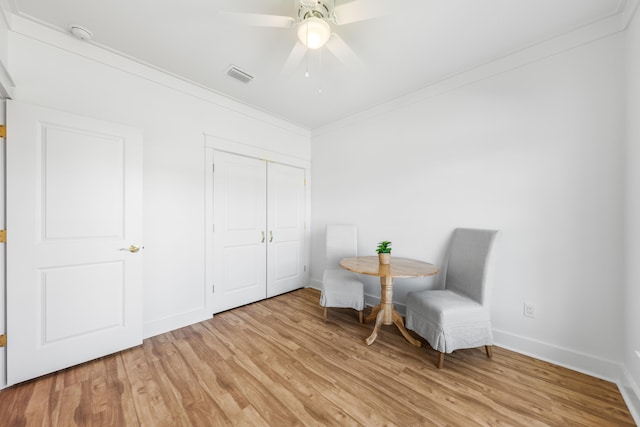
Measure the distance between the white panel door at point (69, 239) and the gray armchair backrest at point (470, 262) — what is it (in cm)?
303

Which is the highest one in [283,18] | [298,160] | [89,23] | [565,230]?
[89,23]

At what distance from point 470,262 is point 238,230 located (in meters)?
2.68

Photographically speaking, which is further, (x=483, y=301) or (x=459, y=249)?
(x=459, y=249)

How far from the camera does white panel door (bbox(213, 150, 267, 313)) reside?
292 cm

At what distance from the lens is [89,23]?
6.02 feet

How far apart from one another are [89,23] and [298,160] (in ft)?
8.46

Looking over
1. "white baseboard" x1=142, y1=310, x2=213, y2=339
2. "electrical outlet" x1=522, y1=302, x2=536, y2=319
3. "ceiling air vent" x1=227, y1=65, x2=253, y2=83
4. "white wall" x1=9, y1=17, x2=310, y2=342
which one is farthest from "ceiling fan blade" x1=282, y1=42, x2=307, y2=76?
"electrical outlet" x1=522, y1=302, x2=536, y2=319

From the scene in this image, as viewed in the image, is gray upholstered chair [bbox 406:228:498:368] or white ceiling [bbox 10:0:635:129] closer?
white ceiling [bbox 10:0:635:129]

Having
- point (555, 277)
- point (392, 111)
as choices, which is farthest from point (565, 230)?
point (392, 111)

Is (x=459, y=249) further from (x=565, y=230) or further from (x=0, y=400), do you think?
(x=0, y=400)

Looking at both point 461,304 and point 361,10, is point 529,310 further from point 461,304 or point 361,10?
point 361,10

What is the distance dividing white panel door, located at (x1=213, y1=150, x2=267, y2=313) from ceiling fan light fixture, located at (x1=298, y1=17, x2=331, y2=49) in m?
1.82

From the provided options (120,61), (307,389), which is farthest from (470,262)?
(120,61)

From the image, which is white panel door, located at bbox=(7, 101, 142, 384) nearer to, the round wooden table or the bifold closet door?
the bifold closet door
